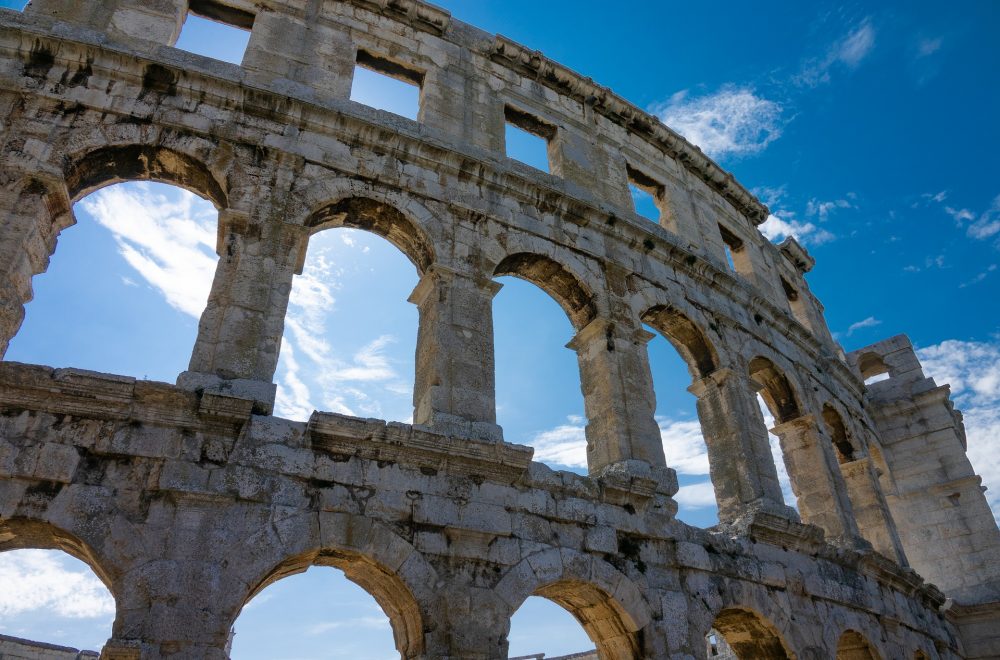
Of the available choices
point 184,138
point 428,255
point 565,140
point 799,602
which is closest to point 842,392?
point 799,602

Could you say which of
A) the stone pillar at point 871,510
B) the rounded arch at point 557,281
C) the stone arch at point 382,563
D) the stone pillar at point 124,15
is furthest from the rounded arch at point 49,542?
the stone pillar at point 871,510

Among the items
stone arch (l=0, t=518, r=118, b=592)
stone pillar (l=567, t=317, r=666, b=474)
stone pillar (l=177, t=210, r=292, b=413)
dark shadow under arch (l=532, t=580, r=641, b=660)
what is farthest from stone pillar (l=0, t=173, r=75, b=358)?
stone pillar (l=567, t=317, r=666, b=474)

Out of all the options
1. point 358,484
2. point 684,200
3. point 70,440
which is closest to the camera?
point 70,440

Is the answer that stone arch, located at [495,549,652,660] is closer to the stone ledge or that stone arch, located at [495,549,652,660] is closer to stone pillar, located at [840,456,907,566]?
the stone ledge

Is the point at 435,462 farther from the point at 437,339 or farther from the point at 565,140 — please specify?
the point at 565,140

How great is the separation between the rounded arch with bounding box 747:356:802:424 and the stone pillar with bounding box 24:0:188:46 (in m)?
9.45

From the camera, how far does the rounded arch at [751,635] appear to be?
777cm

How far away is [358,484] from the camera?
5.91m

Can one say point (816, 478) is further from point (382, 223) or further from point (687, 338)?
point (382, 223)

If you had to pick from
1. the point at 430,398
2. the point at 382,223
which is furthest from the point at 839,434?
the point at 382,223

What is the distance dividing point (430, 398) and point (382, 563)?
1724 mm

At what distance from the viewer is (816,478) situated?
33.9 ft

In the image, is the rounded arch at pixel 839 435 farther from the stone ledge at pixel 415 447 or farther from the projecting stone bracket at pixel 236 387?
the projecting stone bracket at pixel 236 387

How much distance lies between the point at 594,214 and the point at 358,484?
209 inches
